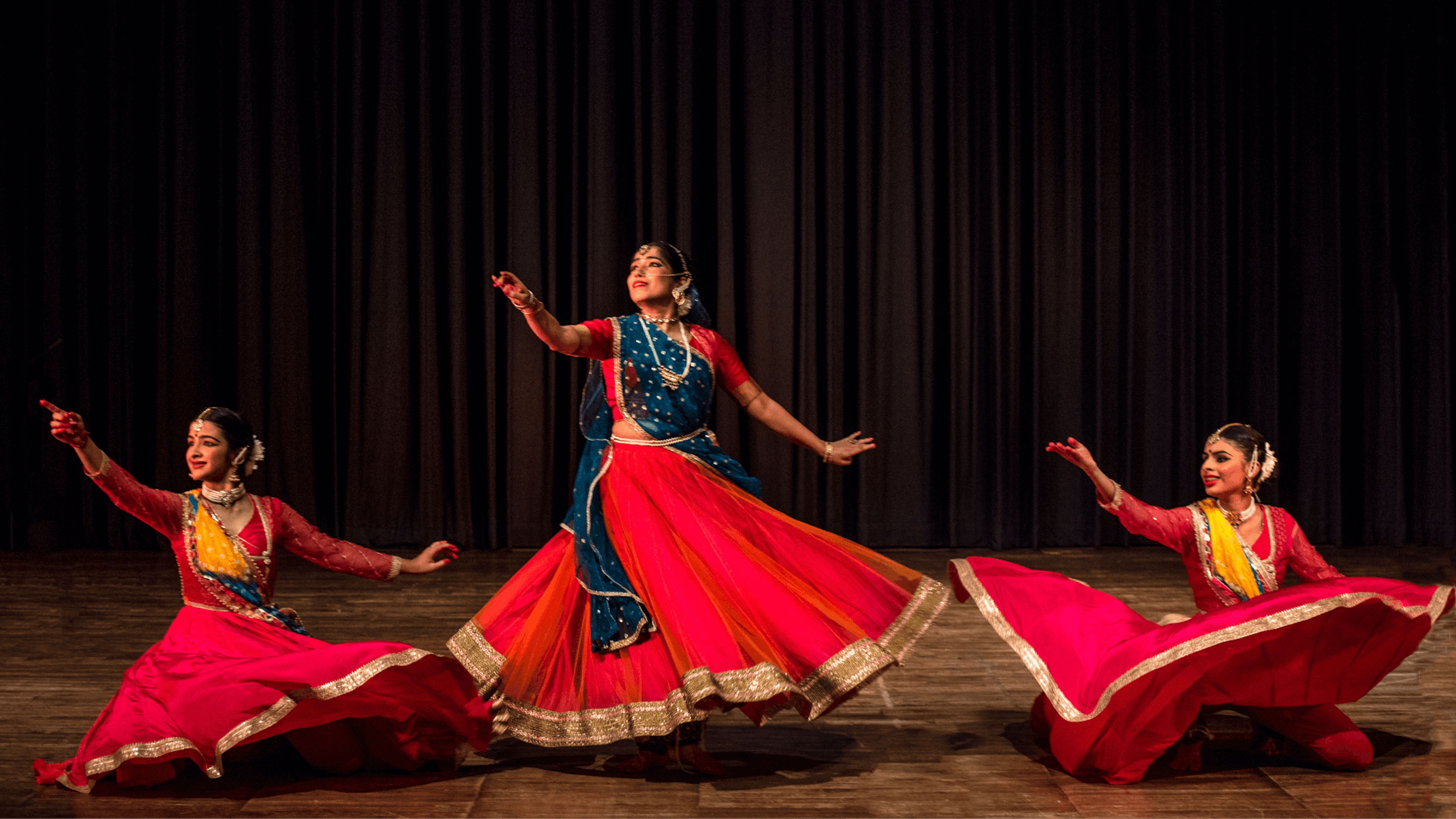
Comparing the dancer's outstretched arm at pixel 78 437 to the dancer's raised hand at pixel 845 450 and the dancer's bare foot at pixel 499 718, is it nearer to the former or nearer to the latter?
the dancer's bare foot at pixel 499 718

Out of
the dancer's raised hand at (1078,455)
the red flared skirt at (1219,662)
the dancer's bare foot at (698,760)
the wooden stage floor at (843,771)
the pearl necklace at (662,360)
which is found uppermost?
the pearl necklace at (662,360)

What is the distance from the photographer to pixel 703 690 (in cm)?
215

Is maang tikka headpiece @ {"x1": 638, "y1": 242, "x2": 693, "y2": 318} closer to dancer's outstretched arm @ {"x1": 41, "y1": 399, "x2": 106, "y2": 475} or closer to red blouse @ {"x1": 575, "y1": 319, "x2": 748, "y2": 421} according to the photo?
red blouse @ {"x1": 575, "y1": 319, "x2": 748, "y2": 421}

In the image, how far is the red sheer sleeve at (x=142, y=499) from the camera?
231cm

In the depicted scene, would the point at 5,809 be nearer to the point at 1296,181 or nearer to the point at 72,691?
the point at 72,691

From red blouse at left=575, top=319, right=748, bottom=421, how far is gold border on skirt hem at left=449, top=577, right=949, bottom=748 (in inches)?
24.1

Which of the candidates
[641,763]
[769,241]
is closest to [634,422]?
[641,763]

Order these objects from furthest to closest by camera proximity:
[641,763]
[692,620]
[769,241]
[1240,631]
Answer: [769,241]
[641,763]
[692,620]
[1240,631]

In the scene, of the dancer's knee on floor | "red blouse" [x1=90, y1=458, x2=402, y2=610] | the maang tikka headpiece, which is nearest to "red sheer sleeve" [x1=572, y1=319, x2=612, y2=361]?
the maang tikka headpiece

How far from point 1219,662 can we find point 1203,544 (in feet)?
1.38

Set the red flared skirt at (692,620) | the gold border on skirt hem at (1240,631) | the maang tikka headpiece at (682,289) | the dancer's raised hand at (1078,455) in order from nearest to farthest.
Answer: the gold border on skirt hem at (1240,631)
the red flared skirt at (692,620)
the dancer's raised hand at (1078,455)
the maang tikka headpiece at (682,289)

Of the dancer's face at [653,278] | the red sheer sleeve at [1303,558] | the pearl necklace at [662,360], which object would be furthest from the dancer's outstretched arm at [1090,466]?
the dancer's face at [653,278]

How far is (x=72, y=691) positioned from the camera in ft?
9.80

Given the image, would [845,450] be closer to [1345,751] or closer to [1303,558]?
[1303,558]
